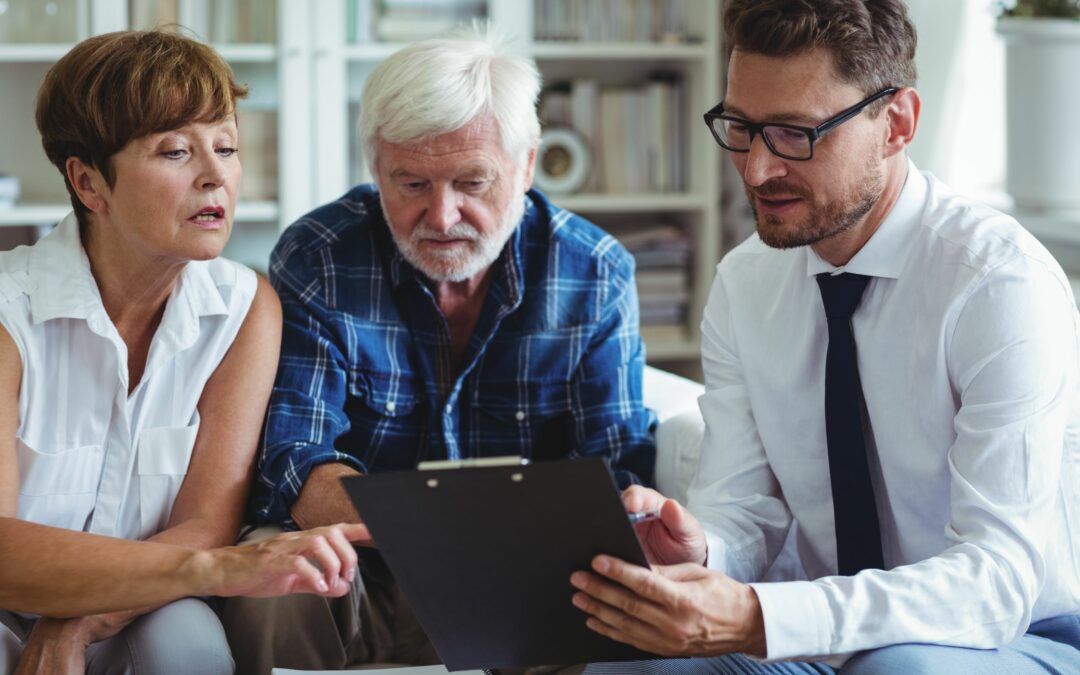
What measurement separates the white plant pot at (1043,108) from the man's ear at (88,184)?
1.90 metres

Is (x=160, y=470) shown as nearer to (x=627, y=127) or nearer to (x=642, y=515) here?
(x=642, y=515)

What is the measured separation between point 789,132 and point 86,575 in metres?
0.95

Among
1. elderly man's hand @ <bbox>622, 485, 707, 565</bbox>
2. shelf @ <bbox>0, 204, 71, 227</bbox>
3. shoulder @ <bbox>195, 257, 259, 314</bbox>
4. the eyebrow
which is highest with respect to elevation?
the eyebrow

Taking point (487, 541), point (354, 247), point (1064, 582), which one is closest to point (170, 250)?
point (354, 247)

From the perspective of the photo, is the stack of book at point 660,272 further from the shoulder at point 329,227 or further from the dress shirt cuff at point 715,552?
the dress shirt cuff at point 715,552

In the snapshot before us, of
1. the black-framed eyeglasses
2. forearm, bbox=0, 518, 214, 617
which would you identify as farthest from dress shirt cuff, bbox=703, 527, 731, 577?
forearm, bbox=0, 518, 214, 617

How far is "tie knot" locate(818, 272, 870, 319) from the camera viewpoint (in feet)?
5.10

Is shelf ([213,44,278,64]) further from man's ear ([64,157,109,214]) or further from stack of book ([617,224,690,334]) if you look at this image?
man's ear ([64,157,109,214])

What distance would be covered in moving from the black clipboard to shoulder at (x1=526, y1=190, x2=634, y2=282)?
71 centimetres

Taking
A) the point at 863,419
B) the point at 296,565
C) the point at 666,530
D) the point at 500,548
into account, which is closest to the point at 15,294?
the point at 296,565

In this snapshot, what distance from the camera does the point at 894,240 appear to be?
1530 millimetres

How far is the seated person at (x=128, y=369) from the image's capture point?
58.2 inches

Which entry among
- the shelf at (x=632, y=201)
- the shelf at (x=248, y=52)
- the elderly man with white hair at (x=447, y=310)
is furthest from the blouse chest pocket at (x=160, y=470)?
the shelf at (x=632, y=201)

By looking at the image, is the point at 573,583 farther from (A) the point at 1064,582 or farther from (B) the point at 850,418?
(A) the point at 1064,582
